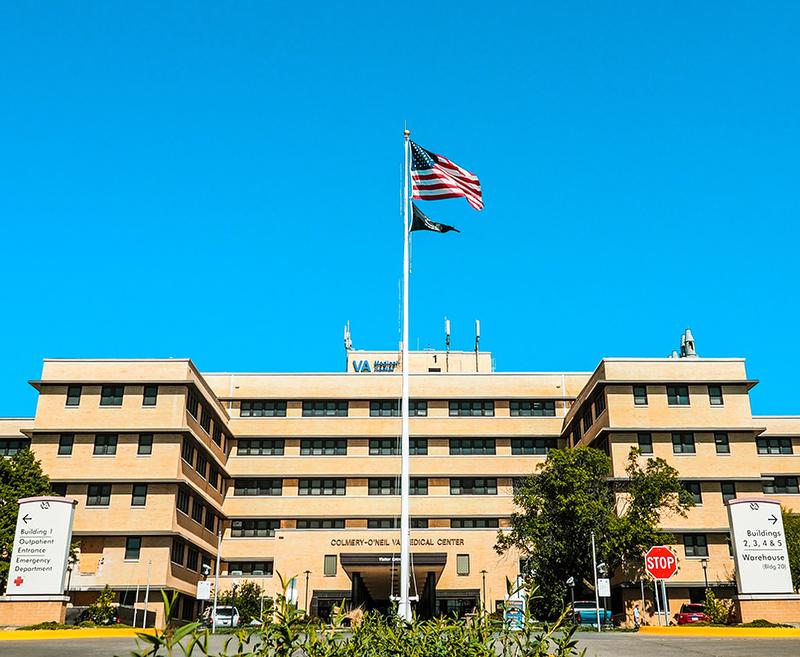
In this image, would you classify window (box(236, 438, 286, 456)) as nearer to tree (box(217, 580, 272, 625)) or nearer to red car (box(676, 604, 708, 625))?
tree (box(217, 580, 272, 625))

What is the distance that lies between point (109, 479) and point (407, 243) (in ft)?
127

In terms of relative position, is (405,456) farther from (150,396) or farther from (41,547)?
(150,396)

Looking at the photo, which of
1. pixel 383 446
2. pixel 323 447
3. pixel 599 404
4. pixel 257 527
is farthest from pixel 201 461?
pixel 599 404

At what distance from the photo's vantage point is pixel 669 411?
57.2 meters

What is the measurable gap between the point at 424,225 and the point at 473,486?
157 feet

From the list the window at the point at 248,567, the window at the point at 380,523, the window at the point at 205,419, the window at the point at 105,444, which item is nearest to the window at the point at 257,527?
the window at the point at 248,567

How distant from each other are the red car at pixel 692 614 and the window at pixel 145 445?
A: 34.7 m

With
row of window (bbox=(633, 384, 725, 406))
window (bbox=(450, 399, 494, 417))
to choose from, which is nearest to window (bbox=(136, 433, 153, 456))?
window (bbox=(450, 399, 494, 417))

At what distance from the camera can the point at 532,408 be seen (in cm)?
7175

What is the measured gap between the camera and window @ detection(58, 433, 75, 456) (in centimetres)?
5703

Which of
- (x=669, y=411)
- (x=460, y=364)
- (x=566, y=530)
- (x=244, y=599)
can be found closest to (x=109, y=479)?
(x=244, y=599)

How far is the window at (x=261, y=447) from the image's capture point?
231 ft

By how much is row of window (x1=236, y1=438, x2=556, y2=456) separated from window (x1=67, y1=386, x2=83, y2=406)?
15.8 metres

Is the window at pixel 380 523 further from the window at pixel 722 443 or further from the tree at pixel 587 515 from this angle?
the window at pixel 722 443
